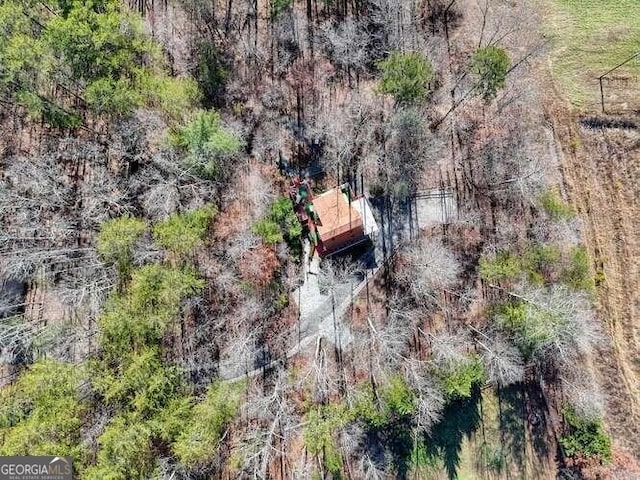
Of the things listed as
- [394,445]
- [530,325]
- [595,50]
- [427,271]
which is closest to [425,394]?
[394,445]

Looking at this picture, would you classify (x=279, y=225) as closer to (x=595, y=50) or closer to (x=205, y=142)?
(x=205, y=142)

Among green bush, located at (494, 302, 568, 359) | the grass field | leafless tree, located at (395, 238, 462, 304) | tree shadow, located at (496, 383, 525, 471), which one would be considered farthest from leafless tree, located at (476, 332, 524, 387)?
the grass field

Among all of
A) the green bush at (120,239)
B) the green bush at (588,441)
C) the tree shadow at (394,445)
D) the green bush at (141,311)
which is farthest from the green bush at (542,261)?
the green bush at (120,239)

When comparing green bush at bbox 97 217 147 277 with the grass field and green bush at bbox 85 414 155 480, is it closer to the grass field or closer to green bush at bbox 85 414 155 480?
green bush at bbox 85 414 155 480

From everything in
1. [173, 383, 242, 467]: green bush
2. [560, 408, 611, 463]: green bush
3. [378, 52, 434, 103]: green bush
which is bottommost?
[560, 408, 611, 463]: green bush

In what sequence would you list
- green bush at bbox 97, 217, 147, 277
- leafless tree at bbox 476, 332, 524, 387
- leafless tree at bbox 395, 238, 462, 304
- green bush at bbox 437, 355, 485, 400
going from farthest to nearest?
leafless tree at bbox 395, 238, 462, 304
leafless tree at bbox 476, 332, 524, 387
green bush at bbox 437, 355, 485, 400
green bush at bbox 97, 217, 147, 277

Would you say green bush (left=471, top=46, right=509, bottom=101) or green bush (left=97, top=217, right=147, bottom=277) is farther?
green bush (left=471, top=46, right=509, bottom=101)
